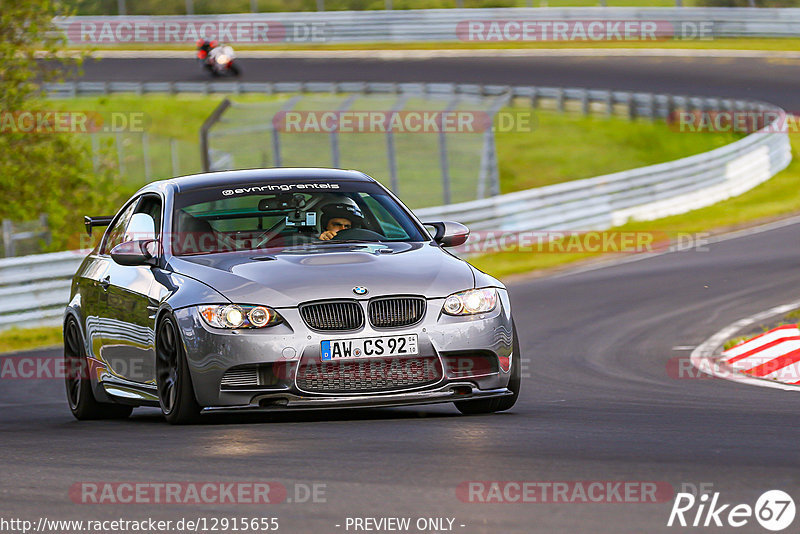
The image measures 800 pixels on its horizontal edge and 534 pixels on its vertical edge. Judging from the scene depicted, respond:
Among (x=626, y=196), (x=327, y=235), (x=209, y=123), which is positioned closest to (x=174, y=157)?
(x=209, y=123)

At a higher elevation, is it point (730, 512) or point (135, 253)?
point (135, 253)

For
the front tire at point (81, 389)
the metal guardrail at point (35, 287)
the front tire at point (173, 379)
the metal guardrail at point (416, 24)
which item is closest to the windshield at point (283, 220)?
the front tire at point (173, 379)

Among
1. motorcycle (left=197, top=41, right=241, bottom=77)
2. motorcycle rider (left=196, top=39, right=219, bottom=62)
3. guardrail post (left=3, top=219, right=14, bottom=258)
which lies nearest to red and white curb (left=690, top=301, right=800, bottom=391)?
guardrail post (left=3, top=219, right=14, bottom=258)

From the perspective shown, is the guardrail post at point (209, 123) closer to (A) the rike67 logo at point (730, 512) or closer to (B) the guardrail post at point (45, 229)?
(B) the guardrail post at point (45, 229)

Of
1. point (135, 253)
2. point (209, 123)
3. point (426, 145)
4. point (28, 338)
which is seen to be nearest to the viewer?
point (135, 253)

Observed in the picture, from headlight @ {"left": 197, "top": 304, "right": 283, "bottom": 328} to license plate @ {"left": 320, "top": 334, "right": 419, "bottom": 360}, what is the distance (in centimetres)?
31

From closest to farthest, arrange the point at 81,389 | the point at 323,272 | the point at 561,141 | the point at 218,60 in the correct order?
the point at 323,272, the point at 81,389, the point at 561,141, the point at 218,60

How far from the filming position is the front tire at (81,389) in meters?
9.88

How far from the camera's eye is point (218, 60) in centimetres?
4884

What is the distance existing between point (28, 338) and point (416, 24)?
124ft

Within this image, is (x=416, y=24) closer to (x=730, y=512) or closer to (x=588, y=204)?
(x=588, y=204)

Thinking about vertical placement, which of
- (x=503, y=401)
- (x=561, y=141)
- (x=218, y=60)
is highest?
(x=503, y=401)

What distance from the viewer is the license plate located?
7.64 metres

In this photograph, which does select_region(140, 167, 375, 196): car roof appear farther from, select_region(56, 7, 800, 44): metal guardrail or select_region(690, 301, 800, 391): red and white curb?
select_region(56, 7, 800, 44): metal guardrail
